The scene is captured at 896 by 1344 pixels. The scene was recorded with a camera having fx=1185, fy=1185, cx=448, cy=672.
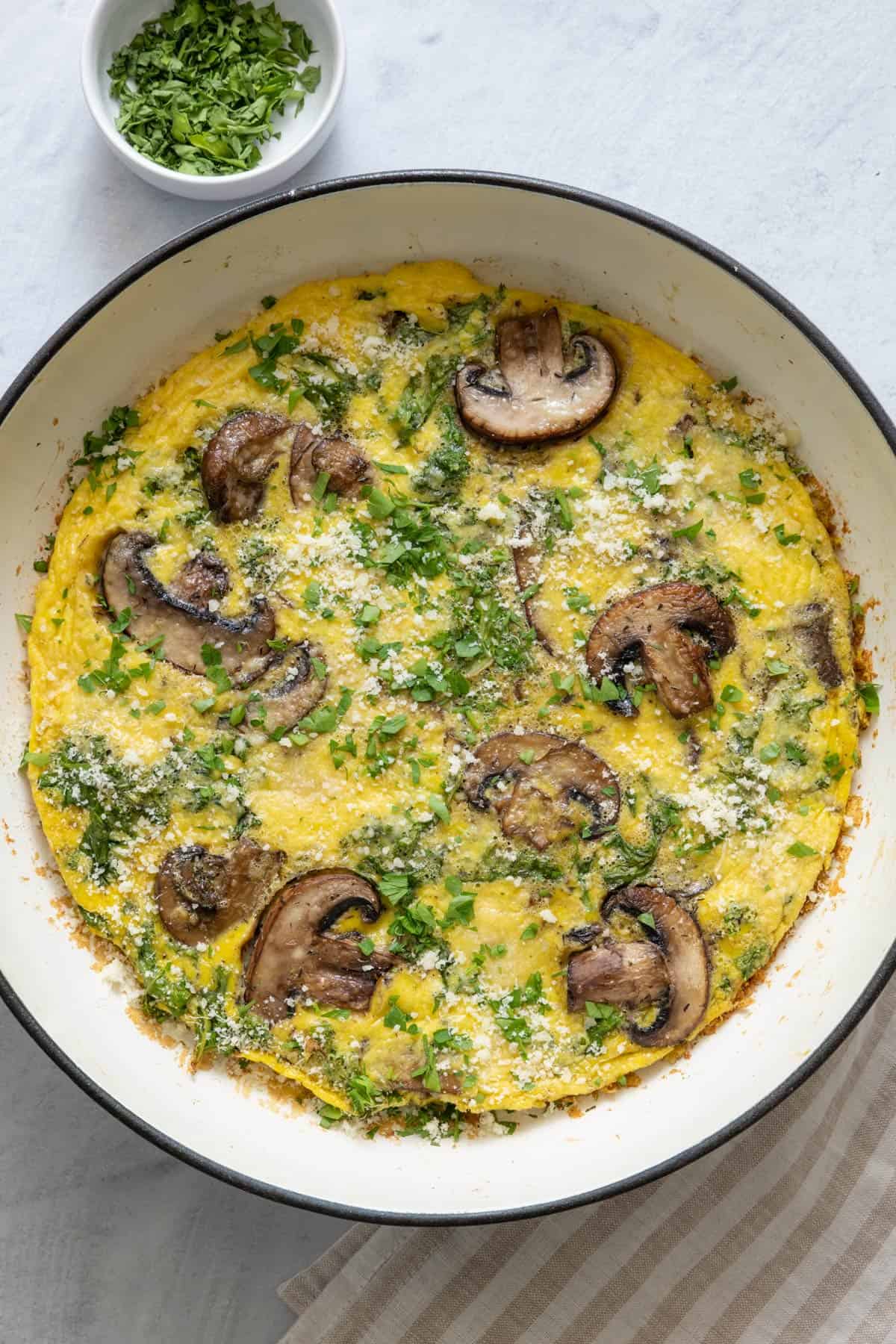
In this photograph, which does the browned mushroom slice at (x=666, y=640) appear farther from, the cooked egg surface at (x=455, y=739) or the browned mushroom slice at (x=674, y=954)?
the browned mushroom slice at (x=674, y=954)

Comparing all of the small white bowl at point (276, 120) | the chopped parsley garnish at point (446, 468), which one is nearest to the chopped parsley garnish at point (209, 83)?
the small white bowl at point (276, 120)

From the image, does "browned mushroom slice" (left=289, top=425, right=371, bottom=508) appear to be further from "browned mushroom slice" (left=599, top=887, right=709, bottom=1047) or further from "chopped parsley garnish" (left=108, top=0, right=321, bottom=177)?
"browned mushroom slice" (left=599, top=887, right=709, bottom=1047)

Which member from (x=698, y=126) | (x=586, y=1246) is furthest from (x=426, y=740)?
(x=698, y=126)

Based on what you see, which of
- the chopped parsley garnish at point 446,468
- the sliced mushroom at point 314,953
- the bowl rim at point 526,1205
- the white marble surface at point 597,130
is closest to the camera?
the bowl rim at point 526,1205

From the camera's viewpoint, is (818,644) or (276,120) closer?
(818,644)

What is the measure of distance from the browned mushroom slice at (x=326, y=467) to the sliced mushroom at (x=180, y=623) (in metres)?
0.44

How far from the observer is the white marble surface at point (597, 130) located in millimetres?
4441

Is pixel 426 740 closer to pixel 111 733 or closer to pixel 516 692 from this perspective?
pixel 516 692

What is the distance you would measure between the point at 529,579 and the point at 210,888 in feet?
5.06

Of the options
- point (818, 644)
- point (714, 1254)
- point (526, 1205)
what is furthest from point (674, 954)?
point (714, 1254)

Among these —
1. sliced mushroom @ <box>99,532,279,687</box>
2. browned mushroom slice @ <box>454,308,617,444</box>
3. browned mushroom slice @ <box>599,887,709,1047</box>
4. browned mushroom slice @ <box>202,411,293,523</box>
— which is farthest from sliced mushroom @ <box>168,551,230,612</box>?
browned mushroom slice @ <box>599,887,709,1047</box>

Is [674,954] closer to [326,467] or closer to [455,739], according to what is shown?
[455,739]

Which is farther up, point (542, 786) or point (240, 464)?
point (240, 464)

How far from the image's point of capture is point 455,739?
4.12 metres
